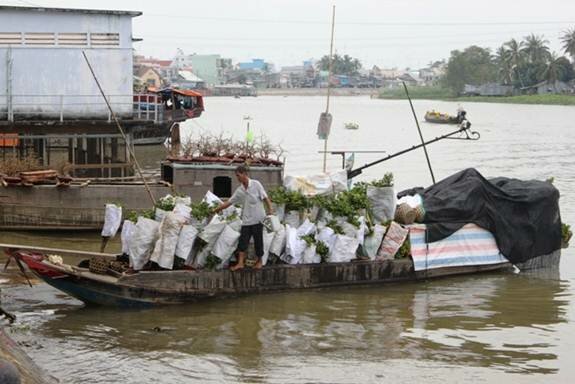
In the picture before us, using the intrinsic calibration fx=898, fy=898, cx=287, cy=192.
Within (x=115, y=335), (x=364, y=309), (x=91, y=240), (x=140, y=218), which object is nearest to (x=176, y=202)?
(x=140, y=218)

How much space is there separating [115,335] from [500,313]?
5.43 m

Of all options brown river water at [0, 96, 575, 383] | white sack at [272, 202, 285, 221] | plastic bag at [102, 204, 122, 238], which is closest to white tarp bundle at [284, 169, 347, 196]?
white sack at [272, 202, 285, 221]

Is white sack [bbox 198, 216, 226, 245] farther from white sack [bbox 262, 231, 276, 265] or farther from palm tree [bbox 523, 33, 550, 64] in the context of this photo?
palm tree [bbox 523, 33, 550, 64]

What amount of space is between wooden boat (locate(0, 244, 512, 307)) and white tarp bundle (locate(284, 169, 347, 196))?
129cm

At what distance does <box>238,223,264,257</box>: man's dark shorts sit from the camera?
39.1 feet

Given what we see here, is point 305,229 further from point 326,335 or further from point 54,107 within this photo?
point 54,107

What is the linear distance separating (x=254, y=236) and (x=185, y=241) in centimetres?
93

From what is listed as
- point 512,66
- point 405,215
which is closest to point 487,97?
point 512,66

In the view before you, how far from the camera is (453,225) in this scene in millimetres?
13992

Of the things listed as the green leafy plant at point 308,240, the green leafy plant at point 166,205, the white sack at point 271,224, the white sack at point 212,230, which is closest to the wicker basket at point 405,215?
the green leafy plant at point 308,240

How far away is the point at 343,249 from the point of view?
1289cm

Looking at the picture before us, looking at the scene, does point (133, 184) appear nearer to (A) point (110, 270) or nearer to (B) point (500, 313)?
(A) point (110, 270)

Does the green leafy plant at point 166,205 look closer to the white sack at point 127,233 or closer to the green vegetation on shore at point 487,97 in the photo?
the white sack at point 127,233

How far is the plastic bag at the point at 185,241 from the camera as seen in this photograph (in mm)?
11703
